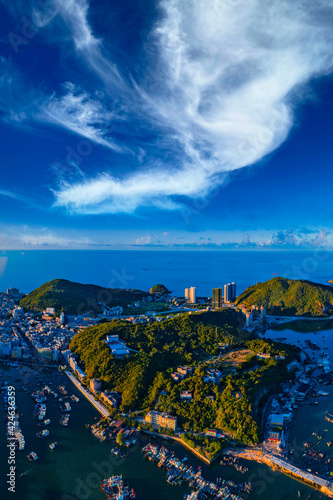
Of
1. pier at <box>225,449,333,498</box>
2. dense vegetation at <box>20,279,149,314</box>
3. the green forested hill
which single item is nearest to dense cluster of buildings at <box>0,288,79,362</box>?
the green forested hill

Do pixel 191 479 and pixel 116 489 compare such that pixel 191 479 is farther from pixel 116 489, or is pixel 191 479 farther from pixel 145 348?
pixel 145 348

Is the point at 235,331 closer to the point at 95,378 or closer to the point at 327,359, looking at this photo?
the point at 327,359

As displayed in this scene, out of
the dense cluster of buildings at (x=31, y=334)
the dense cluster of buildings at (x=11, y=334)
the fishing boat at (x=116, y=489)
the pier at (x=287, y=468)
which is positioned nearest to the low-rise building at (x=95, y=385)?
the dense cluster of buildings at (x=31, y=334)

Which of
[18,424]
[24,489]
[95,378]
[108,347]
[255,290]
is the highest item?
[255,290]

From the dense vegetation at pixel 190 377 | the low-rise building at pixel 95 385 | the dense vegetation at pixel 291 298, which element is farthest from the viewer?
the dense vegetation at pixel 291 298

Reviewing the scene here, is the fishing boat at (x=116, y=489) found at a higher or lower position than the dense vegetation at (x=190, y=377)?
lower

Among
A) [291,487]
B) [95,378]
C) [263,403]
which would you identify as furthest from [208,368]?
[291,487]

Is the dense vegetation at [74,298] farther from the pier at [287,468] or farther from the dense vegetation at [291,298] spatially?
the pier at [287,468]
